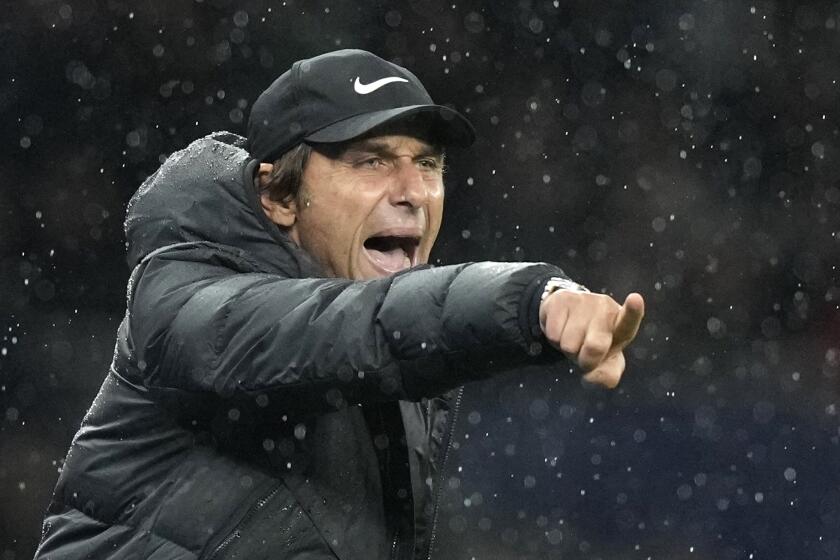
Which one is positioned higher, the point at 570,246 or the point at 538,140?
the point at 538,140

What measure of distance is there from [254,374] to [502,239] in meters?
3.88

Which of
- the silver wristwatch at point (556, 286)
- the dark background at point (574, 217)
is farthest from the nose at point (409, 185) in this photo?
the dark background at point (574, 217)

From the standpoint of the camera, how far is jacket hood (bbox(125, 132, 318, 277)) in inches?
82.8

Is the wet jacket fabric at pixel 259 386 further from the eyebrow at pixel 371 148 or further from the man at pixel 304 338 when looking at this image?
the eyebrow at pixel 371 148

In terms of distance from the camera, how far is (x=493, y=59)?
5816 mm

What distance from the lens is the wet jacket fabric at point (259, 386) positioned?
174cm

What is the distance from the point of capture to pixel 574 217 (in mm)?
5770

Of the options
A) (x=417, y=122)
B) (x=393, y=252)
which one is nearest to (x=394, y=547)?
(x=393, y=252)

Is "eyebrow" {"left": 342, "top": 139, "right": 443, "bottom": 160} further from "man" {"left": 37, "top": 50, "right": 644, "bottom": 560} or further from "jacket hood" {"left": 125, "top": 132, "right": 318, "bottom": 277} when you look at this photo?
"jacket hood" {"left": 125, "top": 132, "right": 318, "bottom": 277}

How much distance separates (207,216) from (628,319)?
888 mm

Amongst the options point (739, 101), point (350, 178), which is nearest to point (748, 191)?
point (739, 101)

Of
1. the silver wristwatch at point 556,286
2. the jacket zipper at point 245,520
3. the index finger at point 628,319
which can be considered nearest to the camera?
the index finger at point 628,319

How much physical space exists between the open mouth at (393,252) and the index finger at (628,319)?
0.96 m

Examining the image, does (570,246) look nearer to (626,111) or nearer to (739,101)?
(626,111)
